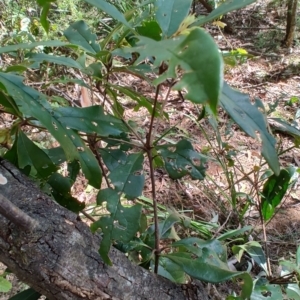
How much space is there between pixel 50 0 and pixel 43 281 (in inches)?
18.8

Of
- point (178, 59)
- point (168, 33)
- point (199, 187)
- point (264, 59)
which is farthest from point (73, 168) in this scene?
point (264, 59)

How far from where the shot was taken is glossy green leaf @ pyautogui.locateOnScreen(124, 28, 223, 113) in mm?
371

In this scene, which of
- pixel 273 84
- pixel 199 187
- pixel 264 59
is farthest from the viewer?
pixel 264 59

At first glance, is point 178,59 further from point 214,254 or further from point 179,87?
point 214,254

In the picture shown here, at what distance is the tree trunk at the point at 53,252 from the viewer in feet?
2.25

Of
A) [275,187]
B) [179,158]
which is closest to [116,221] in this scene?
[179,158]

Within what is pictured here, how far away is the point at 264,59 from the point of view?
2916 millimetres

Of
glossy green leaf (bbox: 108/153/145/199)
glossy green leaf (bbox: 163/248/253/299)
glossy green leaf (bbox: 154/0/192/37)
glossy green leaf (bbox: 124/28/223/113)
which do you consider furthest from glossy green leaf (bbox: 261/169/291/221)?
glossy green leaf (bbox: 124/28/223/113)

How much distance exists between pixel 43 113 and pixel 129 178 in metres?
0.20

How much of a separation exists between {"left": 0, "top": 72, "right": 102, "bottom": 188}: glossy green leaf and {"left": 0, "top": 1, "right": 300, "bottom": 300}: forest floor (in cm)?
50

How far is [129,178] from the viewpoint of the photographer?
2.41ft

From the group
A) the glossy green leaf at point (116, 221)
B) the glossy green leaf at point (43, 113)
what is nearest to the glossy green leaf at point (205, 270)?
the glossy green leaf at point (116, 221)

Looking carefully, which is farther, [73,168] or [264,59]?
[264,59]

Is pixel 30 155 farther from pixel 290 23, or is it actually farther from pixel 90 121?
pixel 290 23
